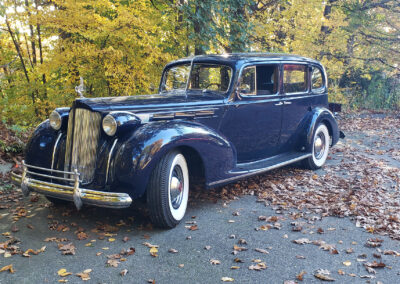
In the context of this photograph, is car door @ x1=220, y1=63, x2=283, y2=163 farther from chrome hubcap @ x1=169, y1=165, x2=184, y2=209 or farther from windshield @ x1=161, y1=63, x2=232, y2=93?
chrome hubcap @ x1=169, y1=165, x2=184, y2=209

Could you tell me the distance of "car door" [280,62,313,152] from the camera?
6016mm

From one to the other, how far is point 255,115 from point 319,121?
1796 millimetres

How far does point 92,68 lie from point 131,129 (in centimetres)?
531

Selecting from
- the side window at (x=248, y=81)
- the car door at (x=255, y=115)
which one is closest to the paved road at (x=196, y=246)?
the car door at (x=255, y=115)

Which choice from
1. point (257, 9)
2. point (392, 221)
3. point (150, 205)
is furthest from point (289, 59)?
point (257, 9)

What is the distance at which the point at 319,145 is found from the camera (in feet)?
22.7

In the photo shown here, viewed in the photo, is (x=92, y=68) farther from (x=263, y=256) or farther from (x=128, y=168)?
(x=263, y=256)

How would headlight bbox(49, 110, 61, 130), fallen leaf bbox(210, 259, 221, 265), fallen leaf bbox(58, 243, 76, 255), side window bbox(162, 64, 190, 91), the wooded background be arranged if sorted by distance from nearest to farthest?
fallen leaf bbox(210, 259, 221, 265), fallen leaf bbox(58, 243, 76, 255), headlight bbox(49, 110, 61, 130), side window bbox(162, 64, 190, 91), the wooded background

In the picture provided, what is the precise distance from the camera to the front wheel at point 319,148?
6.70m

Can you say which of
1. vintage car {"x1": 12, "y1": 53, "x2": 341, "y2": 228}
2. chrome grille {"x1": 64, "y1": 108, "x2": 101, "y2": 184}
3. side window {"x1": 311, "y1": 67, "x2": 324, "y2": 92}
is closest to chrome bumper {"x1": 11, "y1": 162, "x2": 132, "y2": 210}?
vintage car {"x1": 12, "y1": 53, "x2": 341, "y2": 228}

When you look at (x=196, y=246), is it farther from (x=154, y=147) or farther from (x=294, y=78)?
(x=294, y=78)

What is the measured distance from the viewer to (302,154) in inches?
250

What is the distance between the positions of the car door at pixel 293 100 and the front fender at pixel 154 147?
1950 millimetres

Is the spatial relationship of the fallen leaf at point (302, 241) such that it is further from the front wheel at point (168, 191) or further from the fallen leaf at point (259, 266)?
the front wheel at point (168, 191)
